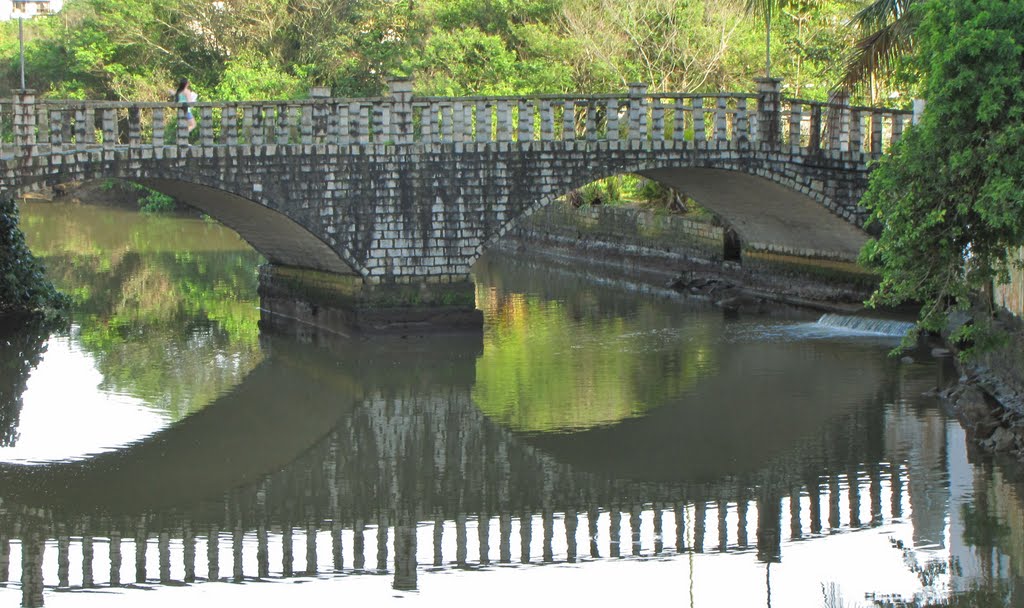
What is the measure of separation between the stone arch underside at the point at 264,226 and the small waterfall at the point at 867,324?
19.3 ft

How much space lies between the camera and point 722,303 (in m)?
20.7

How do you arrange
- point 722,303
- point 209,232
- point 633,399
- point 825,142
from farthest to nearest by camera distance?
point 209,232, point 722,303, point 825,142, point 633,399

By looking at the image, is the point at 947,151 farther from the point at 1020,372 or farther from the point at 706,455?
the point at 706,455

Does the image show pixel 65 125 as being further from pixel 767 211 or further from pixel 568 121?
pixel 767 211

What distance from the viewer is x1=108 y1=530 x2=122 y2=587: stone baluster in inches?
365

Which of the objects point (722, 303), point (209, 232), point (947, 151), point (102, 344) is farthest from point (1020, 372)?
point (209, 232)

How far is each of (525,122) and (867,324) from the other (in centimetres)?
467

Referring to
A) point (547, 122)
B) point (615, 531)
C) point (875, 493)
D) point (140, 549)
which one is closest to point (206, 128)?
point (547, 122)

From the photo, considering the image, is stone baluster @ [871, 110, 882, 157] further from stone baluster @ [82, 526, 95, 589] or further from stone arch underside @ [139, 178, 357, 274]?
stone baluster @ [82, 526, 95, 589]

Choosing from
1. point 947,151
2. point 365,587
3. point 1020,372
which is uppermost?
point 947,151

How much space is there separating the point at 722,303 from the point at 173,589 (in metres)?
12.7

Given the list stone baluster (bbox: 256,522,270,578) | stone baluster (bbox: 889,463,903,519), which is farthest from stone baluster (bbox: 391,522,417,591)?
stone baluster (bbox: 889,463,903,519)

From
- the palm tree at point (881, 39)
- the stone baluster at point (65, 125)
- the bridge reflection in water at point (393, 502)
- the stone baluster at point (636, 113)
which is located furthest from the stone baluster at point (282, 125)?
the palm tree at point (881, 39)

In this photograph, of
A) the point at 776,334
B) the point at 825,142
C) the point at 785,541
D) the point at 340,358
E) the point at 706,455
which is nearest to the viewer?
the point at 785,541
